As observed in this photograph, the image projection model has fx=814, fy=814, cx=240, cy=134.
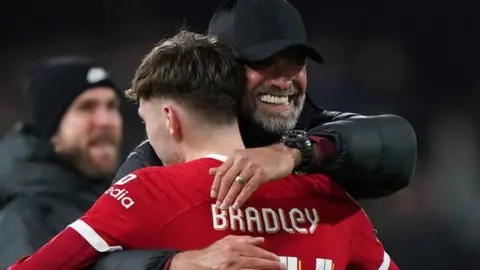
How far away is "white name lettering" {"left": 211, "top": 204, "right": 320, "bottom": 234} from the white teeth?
0.66ft

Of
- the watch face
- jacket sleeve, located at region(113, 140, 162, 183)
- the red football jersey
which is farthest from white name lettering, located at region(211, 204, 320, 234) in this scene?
jacket sleeve, located at region(113, 140, 162, 183)

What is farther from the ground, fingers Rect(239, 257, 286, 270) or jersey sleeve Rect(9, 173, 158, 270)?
jersey sleeve Rect(9, 173, 158, 270)

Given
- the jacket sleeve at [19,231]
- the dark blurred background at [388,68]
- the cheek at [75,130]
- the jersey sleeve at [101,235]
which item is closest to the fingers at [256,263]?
the jersey sleeve at [101,235]

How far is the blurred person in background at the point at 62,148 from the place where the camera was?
5.44 feet

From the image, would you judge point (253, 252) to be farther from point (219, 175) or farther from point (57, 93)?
point (57, 93)

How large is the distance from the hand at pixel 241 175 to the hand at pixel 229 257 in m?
0.05

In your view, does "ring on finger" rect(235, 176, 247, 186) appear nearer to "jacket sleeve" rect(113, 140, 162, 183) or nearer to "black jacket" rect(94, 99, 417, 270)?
"black jacket" rect(94, 99, 417, 270)

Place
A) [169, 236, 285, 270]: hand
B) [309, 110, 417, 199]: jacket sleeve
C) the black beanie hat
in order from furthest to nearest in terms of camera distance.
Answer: the black beanie hat → [309, 110, 417, 199]: jacket sleeve → [169, 236, 285, 270]: hand

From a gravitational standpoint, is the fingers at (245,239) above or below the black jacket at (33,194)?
above

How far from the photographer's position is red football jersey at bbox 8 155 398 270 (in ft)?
2.84

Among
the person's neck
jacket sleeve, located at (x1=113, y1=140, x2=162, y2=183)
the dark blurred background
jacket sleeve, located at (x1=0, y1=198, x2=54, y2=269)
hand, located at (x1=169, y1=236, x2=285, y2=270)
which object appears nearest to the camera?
hand, located at (x1=169, y1=236, x2=285, y2=270)

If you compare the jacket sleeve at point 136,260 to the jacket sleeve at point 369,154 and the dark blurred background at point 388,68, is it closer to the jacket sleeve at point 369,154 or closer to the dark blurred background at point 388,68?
the jacket sleeve at point 369,154

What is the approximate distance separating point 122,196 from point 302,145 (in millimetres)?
242

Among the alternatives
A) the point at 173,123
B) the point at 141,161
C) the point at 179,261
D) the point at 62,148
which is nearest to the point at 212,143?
the point at 173,123
